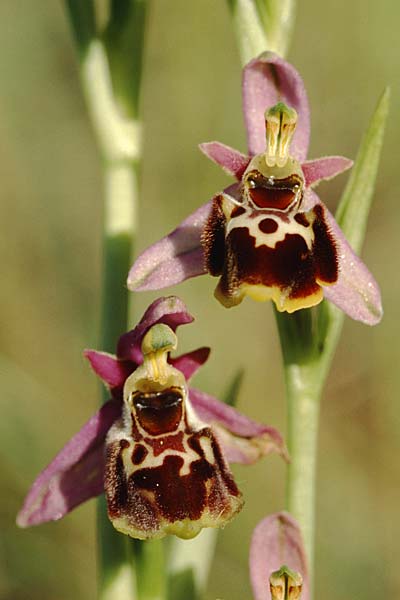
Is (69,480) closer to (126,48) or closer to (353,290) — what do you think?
(353,290)

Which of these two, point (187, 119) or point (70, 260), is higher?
point (187, 119)

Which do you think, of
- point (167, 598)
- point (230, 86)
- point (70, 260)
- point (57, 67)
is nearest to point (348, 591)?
point (167, 598)

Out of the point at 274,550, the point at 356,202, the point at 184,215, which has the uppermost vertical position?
the point at 184,215

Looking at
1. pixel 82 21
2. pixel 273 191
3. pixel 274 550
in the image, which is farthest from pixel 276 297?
pixel 82 21

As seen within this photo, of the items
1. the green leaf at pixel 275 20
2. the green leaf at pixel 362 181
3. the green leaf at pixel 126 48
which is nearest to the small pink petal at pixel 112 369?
the green leaf at pixel 362 181

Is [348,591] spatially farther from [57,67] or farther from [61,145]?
→ [57,67]

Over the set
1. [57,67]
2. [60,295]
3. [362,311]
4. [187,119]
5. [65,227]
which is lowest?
[362,311]

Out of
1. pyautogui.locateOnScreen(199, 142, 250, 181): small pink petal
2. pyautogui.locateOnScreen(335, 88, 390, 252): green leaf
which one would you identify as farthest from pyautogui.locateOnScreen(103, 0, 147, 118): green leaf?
pyautogui.locateOnScreen(335, 88, 390, 252): green leaf
